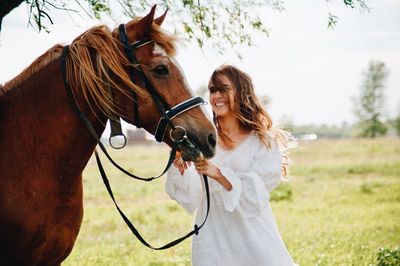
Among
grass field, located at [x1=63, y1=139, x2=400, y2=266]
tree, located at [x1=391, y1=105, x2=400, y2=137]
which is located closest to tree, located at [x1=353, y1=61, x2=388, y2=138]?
tree, located at [x1=391, y1=105, x2=400, y2=137]

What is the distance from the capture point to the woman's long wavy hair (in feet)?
13.6

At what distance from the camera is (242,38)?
5.68 m

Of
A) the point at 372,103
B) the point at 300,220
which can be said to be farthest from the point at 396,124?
the point at 300,220

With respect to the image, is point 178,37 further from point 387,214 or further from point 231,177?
point 387,214

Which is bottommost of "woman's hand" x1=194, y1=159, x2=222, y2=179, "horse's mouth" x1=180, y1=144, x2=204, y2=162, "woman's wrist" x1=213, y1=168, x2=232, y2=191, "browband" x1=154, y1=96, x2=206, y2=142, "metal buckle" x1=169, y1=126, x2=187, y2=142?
"woman's wrist" x1=213, y1=168, x2=232, y2=191

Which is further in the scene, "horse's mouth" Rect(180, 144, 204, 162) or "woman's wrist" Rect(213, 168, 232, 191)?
"woman's wrist" Rect(213, 168, 232, 191)

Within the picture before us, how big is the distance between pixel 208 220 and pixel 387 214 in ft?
27.8

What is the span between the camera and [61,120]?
11.4 ft

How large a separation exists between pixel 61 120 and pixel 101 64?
468mm

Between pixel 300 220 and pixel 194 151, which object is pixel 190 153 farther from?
pixel 300 220

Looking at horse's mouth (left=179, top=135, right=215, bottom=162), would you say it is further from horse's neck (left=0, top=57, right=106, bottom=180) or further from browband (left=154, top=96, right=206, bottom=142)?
horse's neck (left=0, top=57, right=106, bottom=180)

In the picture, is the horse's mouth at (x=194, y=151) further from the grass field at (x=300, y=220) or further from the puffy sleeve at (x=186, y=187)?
the grass field at (x=300, y=220)

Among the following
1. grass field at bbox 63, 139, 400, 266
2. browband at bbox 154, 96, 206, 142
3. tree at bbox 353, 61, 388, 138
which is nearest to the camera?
browband at bbox 154, 96, 206, 142

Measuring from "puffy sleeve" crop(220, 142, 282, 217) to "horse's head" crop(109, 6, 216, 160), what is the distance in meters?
0.52
